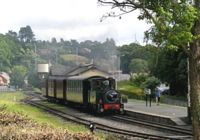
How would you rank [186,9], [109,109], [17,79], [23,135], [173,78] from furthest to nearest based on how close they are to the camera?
1. [17,79]
2. [173,78]
3. [109,109]
4. [186,9]
5. [23,135]

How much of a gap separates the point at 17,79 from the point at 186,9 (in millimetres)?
150050

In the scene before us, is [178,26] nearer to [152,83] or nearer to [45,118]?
[45,118]

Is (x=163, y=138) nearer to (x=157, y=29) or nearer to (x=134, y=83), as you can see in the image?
(x=157, y=29)

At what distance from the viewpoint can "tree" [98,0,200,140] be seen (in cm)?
1205

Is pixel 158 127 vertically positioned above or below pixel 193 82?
below

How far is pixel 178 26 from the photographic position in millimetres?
12156

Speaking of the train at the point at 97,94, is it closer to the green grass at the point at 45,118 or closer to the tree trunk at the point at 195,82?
the green grass at the point at 45,118

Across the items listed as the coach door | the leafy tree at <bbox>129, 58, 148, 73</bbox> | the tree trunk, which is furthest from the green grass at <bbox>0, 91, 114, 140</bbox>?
the leafy tree at <bbox>129, 58, 148, 73</bbox>

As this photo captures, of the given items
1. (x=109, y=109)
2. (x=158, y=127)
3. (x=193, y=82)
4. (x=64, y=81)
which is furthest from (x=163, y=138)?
(x=64, y=81)

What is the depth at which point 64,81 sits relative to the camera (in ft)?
157

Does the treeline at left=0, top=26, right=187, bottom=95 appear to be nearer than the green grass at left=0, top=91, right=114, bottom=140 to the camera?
No

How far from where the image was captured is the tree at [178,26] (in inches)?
475

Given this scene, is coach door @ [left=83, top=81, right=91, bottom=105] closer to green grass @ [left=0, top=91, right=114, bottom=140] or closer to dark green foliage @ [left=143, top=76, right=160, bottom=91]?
green grass @ [left=0, top=91, right=114, bottom=140]

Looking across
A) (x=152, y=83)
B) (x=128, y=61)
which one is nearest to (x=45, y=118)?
(x=152, y=83)
